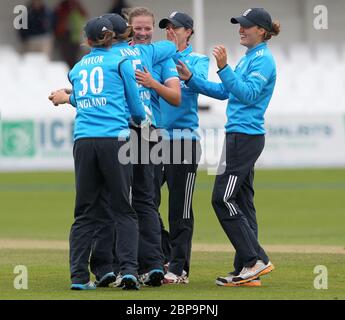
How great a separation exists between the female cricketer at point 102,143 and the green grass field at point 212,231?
14.3 inches

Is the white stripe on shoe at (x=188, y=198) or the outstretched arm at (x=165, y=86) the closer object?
the outstretched arm at (x=165, y=86)

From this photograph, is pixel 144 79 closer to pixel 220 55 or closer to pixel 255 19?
pixel 220 55

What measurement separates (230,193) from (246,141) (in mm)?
498

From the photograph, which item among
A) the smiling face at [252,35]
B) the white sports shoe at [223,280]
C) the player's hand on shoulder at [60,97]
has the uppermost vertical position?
the smiling face at [252,35]

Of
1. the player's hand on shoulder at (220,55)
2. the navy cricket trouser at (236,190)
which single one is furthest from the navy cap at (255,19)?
the navy cricket trouser at (236,190)

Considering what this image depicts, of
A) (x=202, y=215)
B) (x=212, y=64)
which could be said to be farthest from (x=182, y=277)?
(x=212, y=64)

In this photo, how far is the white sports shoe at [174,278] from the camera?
10.4 metres

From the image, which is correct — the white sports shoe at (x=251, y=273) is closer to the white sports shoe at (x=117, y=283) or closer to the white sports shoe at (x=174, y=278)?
the white sports shoe at (x=174, y=278)

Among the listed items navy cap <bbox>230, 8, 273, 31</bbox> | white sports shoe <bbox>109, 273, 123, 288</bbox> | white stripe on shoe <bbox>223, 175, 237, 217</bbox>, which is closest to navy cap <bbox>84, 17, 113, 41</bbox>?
navy cap <bbox>230, 8, 273, 31</bbox>

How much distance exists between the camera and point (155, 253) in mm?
10039

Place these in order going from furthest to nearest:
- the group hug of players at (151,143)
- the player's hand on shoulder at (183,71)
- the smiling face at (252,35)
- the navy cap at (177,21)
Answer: the navy cap at (177,21) < the player's hand on shoulder at (183,71) < the smiling face at (252,35) < the group hug of players at (151,143)

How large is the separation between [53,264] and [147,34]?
303 centimetres

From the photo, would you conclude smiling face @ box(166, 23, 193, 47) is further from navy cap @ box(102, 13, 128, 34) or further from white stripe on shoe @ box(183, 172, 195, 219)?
white stripe on shoe @ box(183, 172, 195, 219)
